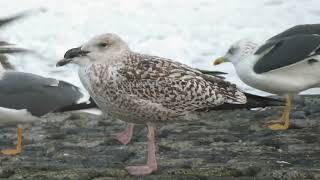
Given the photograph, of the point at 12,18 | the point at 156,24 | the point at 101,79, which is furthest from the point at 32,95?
the point at 12,18

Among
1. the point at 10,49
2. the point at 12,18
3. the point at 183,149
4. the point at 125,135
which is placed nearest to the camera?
the point at 183,149

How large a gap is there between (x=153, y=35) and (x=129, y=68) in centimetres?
935

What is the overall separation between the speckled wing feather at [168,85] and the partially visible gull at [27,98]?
1202mm

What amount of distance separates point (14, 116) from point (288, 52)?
2283 mm

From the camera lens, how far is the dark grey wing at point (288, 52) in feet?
20.2

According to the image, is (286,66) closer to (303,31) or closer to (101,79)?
(303,31)

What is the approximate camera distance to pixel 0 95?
568 centimetres

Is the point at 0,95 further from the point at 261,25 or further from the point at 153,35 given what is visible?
the point at 261,25

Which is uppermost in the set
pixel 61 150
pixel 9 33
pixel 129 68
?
pixel 129 68

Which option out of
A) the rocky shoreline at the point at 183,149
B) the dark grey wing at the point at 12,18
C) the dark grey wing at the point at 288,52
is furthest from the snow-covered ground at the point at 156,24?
the dark grey wing at the point at 288,52

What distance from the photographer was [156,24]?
15.0 meters

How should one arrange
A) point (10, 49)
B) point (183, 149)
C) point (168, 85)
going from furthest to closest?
point (10, 49) < point (183, 149) < point (168, 85)

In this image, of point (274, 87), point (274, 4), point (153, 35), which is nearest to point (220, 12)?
point (274, 4)

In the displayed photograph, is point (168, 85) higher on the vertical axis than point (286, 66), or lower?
higher
